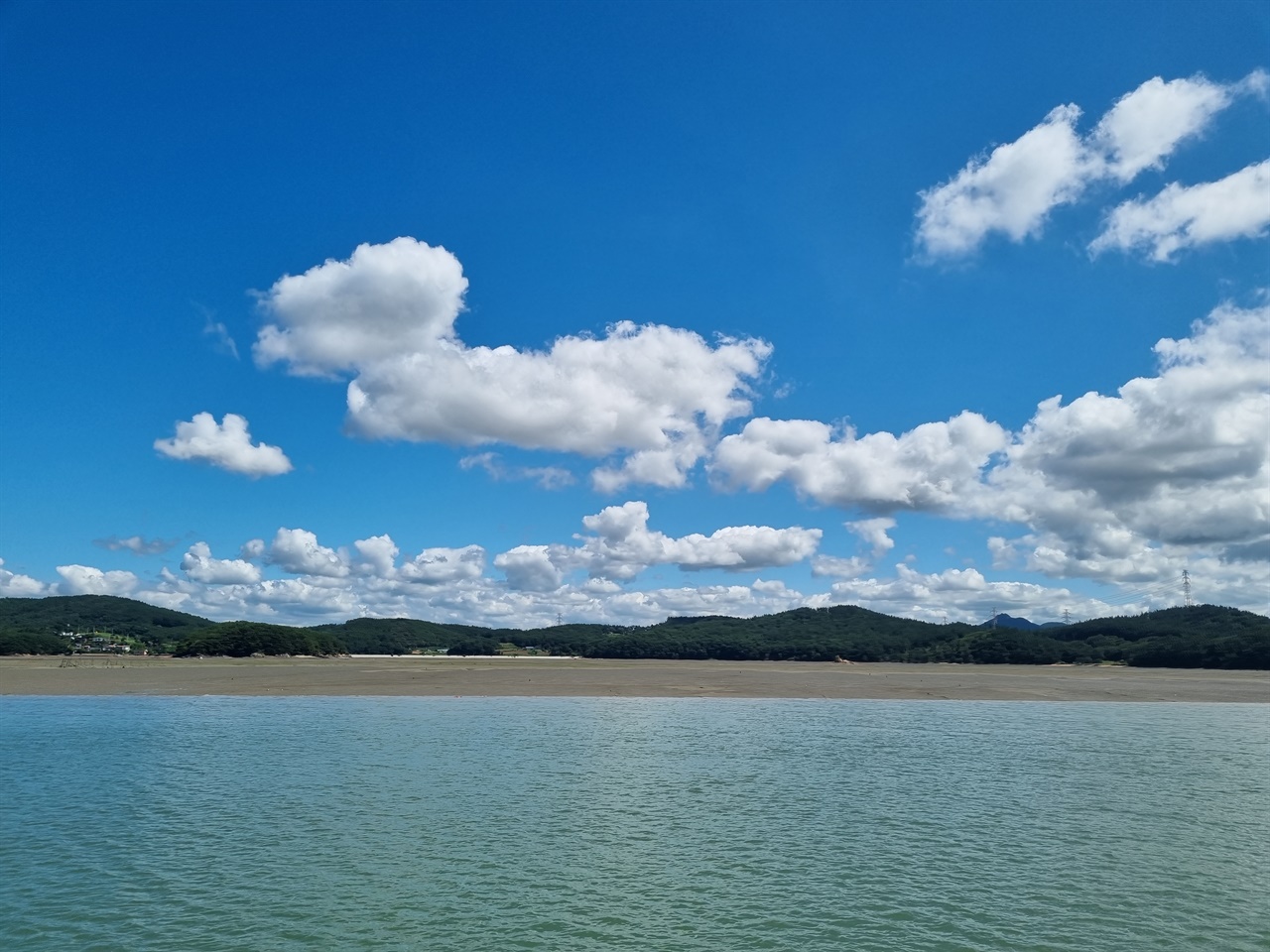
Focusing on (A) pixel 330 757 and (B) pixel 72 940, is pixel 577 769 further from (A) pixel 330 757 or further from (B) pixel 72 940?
(B) pixel 72 940

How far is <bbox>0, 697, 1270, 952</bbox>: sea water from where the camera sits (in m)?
16.6

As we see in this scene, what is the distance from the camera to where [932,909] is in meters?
17.8

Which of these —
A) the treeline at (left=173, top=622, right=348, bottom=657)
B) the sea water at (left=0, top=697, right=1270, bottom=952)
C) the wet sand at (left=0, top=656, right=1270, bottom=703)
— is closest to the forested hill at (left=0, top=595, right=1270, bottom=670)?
the treeline at (left=173, top=622, right=348, bottom=657)

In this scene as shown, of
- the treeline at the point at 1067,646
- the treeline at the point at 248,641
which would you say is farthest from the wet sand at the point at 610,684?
the treeline at the point at 248,641

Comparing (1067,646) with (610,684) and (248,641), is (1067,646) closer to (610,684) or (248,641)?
(610,684)

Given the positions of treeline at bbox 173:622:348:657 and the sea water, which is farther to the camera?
treeline at bbox 173:622:348:657

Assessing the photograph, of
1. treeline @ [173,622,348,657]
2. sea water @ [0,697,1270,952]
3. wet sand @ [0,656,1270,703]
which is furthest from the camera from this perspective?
treeline @ [173,622,348,657]

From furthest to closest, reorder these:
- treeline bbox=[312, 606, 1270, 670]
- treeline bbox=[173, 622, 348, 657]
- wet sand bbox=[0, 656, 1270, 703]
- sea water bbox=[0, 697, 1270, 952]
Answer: treeline bbox=[173, 622, 348, 657], treeline bbox=[312, 606, 1270, 670], wet sand bbox=[0, 656, 1270, 703], sea water bbox=[0, 697, 1270, 952]

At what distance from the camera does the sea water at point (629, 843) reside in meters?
16.6

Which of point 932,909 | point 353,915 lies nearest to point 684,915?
point 932,909

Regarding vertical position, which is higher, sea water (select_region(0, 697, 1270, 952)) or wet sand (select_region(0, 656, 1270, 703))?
sea water (select_region(0, 697, 1270, 952))

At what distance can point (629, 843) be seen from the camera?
888 inches

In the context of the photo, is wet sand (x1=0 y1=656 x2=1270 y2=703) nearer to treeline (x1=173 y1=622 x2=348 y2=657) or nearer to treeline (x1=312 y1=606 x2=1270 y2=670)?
treeline (x1=312 y1=606 x2=1270 y2=670)

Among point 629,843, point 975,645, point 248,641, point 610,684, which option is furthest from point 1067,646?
point 629,843
